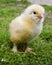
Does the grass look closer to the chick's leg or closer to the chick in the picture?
the chick's leg

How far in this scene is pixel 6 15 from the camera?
838cm

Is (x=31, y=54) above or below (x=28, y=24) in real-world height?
below

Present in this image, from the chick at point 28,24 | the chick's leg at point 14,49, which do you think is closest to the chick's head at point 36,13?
the chick at point 28,24

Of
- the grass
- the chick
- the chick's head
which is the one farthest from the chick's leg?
the chick's head

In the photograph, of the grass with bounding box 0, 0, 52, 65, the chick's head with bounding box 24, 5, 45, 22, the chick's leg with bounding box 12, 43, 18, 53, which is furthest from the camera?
the chick's leg with bounding box 12, 43, 18, 53

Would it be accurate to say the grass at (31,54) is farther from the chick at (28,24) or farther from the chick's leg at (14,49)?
the chick at (28,24)

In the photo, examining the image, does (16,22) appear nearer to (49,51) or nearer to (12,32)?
(12,32)

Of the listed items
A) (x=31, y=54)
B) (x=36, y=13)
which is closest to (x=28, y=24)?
(x=36, y=13)

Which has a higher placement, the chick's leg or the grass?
the chick's leg

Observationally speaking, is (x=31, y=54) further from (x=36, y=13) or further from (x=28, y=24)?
(x=36, y=13)

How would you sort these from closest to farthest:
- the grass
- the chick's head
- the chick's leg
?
1. the chick's head
2. the grass
3. the chick's leg

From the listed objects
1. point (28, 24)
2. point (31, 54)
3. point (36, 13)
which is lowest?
point (31, 54)

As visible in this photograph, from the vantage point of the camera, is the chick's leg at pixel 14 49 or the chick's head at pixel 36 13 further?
the chick's leg at pixel 14 49

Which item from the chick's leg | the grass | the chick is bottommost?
the grass
